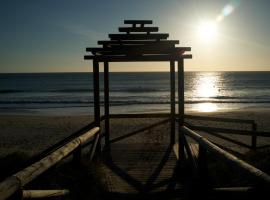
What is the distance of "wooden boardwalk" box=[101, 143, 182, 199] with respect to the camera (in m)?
6.10

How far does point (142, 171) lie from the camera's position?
731 cm

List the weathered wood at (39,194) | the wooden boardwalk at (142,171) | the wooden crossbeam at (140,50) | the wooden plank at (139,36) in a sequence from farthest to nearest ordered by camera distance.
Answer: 1. the wooden plank at (139,36)
2. the wooden crossbeam at (140,50)
3. the wooden boardwalk at (142,171)
4. the weathered wood at (39,194)

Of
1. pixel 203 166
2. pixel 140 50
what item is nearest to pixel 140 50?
pixel 140 50

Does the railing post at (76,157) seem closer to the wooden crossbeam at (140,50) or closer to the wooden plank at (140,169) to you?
the wooden plank at (140,169)

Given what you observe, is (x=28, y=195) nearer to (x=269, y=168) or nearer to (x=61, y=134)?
(x=269, y=168)

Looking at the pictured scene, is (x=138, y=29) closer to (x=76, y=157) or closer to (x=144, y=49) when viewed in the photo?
(x=144, y=49)

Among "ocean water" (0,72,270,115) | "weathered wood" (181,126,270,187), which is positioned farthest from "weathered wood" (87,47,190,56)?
"ocean water" (0,72,270,115)

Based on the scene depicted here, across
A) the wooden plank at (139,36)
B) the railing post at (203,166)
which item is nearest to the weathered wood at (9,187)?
the railing post at (203,166)

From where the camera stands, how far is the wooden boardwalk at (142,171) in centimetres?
610

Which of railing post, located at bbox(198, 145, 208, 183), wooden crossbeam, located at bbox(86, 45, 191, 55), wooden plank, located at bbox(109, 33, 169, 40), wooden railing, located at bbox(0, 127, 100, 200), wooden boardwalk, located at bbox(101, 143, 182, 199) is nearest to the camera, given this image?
wooden railing, located at bbox(0, 127, 100, 200)

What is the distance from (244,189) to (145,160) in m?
3.91

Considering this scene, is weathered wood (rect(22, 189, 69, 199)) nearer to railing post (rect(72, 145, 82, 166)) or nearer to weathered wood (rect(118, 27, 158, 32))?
railing post (rect(72, 145, 82, 166))

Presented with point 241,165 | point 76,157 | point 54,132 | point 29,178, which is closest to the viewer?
point 29,178

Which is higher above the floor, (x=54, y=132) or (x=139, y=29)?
(x=139, y=29)
